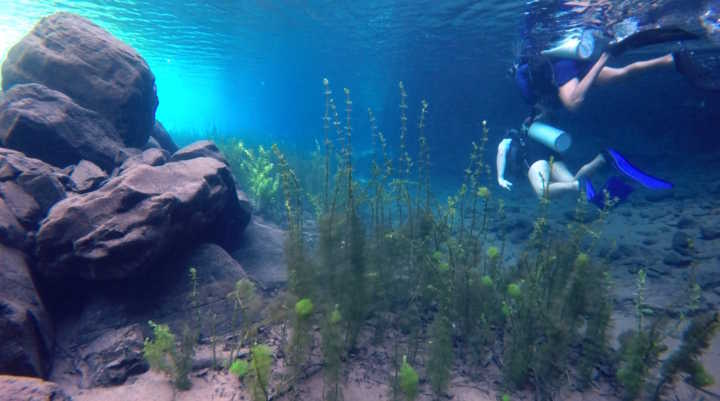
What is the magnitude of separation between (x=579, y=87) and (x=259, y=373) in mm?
8480

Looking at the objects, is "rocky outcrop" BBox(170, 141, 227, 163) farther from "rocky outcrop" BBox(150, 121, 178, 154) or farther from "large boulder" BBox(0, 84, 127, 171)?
"rocky outcrop" BBox(150, 121, 178, 154)

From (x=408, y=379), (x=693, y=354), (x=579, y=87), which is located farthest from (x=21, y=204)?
(x=579, y=87)

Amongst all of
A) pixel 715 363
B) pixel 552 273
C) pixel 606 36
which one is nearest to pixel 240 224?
pixel 552 273

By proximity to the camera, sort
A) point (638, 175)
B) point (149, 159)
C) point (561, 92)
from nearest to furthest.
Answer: point (638, 175) → point (149, 159) → point (561, 92)

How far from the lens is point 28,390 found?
2373 mm

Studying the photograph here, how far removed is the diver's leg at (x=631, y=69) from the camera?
23.7 ft

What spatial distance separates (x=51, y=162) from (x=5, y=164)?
5.28ft

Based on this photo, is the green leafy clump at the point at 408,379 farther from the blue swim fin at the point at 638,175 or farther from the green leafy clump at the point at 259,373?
the blue swim fin at the point at 638,175

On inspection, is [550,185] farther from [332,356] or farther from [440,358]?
[332,356]

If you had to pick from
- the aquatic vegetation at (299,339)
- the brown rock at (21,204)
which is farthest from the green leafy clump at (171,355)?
the brown rock at (21,204)

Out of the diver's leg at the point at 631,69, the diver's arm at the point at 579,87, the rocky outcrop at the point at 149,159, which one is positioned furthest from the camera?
the diver's arm at the point at 579,87

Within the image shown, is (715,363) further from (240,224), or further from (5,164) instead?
(5,164)

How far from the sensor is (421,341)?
13.9 feet

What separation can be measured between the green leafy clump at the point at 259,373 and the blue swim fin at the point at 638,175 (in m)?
6.57
